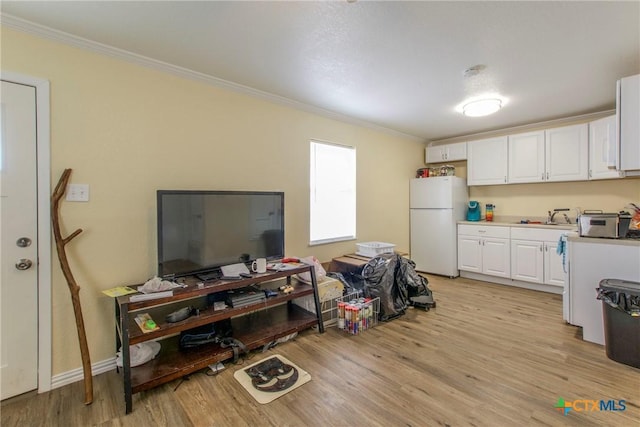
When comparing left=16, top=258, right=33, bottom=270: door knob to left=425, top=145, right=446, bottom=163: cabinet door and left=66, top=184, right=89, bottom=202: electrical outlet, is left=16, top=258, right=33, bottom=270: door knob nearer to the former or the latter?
left=66, top=184, right=89, bottom=202: electrical outlet

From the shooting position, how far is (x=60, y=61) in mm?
1995

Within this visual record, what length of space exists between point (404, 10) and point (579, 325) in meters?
3.02

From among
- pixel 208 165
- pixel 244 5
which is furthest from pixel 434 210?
pixel 244 5

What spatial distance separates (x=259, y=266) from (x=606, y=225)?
304 centimetres

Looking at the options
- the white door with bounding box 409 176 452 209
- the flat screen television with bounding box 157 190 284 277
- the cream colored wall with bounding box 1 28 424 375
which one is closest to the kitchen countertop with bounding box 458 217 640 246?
the white door with bounding box 409 176 452 209

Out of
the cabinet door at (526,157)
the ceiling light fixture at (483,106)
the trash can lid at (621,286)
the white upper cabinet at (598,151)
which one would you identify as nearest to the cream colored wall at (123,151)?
the ceiling light fixture at (483,106)

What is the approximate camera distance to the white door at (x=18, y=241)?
1823 millimetres

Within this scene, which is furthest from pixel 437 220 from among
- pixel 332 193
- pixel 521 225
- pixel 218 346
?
pixel 218 346

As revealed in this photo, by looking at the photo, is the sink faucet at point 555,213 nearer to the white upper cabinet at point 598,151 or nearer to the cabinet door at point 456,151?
the white upper cabinet at point 598,151

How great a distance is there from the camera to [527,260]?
3992mm

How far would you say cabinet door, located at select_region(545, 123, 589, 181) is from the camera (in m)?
3.70

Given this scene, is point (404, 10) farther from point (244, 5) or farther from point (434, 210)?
point (434, 210)

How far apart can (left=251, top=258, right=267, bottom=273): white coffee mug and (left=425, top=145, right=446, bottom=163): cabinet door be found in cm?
387

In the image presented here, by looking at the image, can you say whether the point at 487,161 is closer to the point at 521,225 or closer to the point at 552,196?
the point at 552,196
